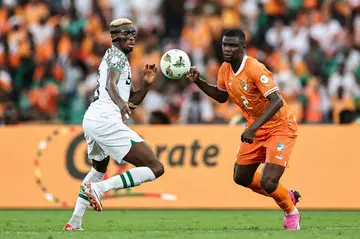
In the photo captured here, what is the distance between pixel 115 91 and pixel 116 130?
1.64 ft

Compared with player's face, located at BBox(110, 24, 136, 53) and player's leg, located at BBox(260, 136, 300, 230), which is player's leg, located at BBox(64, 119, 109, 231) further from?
player's leg, located at BBox(260, 136, 300, 230)

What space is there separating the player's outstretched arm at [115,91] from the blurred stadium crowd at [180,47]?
8335mm

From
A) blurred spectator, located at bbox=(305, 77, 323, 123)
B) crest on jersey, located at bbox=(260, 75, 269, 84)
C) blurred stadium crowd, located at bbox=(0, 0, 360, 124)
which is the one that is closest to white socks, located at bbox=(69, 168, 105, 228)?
crest on jersey, located at bbox=(260, 75, 269, 84)

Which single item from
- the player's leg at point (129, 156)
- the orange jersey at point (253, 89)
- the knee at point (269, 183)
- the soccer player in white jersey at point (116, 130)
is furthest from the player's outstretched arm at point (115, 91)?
the knee at point (269, 183)

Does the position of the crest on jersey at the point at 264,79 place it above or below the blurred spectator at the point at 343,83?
above

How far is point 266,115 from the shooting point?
36.5 ft

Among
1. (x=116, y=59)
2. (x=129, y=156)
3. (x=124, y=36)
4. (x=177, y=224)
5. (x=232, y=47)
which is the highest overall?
(x=124, y=36)

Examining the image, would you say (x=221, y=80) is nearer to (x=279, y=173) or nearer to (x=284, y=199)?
(x=279, y=173)

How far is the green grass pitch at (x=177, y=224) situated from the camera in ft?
34.6

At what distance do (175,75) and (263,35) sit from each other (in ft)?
36.1

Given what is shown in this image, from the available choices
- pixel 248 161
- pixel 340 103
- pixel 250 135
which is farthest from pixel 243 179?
pixel 340 103

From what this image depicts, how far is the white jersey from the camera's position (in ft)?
36.6

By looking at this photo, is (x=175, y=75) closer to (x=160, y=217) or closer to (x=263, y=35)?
(x=160, y=217)

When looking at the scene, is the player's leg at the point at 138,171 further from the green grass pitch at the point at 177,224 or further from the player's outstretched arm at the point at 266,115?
the player's outstretched arm at the point at 266,115
